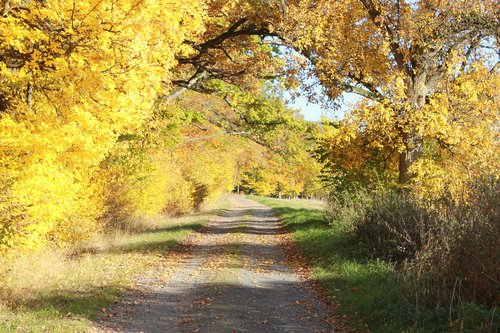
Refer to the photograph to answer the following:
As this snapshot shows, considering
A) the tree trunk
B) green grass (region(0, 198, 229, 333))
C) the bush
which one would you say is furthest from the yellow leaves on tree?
the tree trunk

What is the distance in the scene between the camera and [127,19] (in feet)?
24.5

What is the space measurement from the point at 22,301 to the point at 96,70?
175 inches

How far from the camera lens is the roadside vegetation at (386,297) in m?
6.41

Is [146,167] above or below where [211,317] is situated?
above

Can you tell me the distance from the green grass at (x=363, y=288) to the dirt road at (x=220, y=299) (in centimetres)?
58

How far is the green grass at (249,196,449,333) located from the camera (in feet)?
23.4

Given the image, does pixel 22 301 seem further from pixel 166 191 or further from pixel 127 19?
pixel 166 191

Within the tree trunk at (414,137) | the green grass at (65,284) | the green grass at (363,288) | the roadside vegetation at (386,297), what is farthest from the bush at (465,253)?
the tree trunk at (414,137)

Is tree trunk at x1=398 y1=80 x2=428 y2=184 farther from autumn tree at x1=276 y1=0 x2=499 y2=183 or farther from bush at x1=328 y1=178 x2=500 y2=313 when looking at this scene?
bush at x1=328 y1=178 x2=500 y2=313

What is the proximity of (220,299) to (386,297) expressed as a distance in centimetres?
337

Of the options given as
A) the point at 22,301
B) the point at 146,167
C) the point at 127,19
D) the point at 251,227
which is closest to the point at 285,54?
the point at 146,167

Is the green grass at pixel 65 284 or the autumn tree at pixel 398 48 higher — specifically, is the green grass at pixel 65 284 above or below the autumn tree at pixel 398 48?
below

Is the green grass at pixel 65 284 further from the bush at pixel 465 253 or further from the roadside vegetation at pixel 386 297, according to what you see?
the bush at pixel 465 253

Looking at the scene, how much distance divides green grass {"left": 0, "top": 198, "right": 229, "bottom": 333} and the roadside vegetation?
4.62 meters
